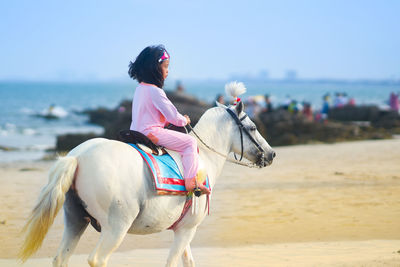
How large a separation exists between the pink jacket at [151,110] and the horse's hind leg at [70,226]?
862 mm

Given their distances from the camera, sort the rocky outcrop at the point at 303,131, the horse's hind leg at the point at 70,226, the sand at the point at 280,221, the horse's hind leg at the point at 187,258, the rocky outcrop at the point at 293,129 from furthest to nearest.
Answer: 1. the rocky outcrop at the point at 293,129
2. the rocky outcrop at the point at 303,131
3. the sand at the point at 280,221
4. the horse's hind leg at the point at 187,258
5. the horse's hind leg at the point at 70,226

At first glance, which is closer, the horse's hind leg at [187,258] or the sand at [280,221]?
the horse's hind leg at [187,258]

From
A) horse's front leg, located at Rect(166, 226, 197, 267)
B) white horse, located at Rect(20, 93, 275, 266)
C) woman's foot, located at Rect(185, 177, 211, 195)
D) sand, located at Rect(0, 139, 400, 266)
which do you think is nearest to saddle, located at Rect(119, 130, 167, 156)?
white horse, located at Rect(20, 93, 275, 266)

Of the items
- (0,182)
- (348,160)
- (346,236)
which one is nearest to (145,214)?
(346,236)

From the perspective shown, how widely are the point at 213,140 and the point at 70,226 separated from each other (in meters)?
1.57

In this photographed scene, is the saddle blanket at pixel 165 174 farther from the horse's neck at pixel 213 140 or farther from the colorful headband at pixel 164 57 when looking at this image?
the colorful headband at pixel 164 57

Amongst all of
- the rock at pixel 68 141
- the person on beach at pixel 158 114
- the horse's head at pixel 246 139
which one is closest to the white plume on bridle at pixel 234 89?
the horse's head at pixel 246 139

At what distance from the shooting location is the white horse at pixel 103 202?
Answer: 457 cm

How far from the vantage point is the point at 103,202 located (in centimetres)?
459

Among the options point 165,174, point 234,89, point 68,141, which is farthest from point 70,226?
point 68,141

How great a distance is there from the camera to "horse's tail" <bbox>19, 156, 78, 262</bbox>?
4516mm

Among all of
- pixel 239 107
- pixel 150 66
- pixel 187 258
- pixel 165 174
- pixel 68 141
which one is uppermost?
pixel 150 66

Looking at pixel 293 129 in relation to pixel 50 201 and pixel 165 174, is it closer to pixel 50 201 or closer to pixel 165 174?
pixel 165 174

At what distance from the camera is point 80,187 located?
4613 mm
